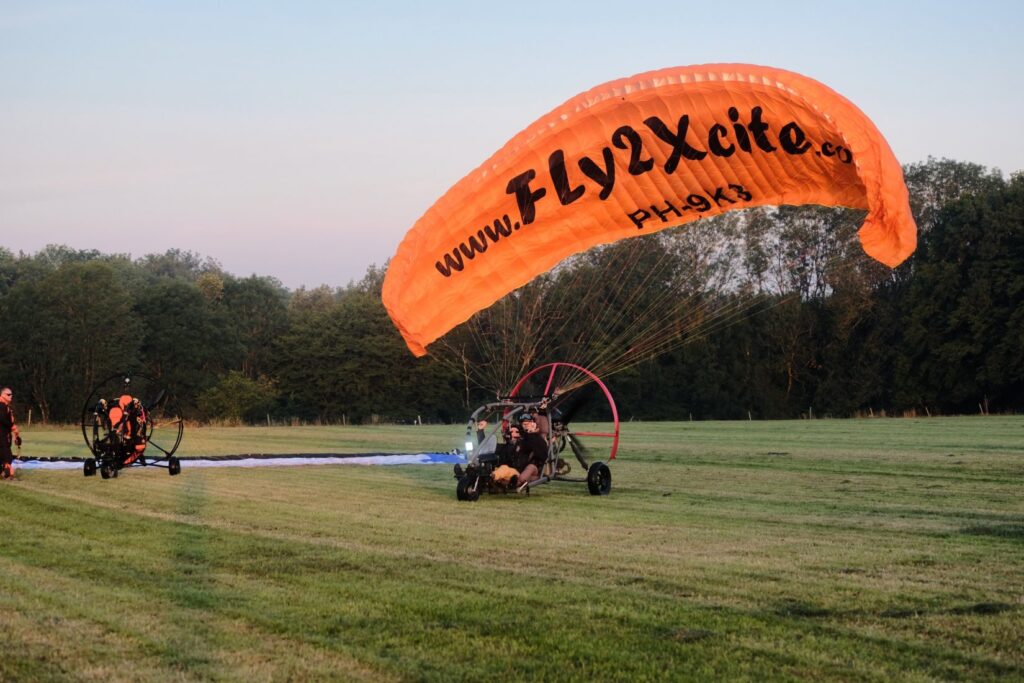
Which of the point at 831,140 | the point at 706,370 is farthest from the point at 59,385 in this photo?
the point at 831,140

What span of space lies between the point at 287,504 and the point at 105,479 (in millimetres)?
5923

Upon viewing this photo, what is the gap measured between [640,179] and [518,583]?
5421 millimetres

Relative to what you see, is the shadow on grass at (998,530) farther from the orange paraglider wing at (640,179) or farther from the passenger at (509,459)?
the passenger at (509,459)

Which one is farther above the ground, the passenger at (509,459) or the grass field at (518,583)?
the passenger at (509,459)

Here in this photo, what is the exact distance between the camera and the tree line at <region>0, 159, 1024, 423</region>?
183ft

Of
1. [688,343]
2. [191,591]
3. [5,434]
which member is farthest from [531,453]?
[688,343]

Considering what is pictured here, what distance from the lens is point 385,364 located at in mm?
74562

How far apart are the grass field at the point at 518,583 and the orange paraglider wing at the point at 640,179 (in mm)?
2782

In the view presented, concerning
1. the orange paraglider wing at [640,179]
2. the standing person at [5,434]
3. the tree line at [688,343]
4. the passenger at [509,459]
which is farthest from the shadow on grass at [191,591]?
the tree line at [688,343]

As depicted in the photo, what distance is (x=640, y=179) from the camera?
12.1 meters

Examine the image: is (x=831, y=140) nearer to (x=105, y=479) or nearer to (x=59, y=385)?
(x=105, y=479)

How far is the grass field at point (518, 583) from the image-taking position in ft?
19.7

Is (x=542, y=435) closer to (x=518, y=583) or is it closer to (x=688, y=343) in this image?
(x=518, y=583)

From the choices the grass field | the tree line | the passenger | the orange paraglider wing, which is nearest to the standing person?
the grass field
